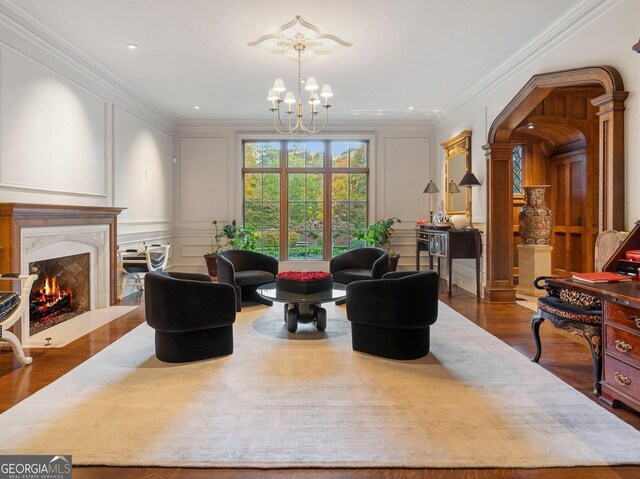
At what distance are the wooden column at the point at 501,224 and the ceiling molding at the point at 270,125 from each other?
8.46 feet

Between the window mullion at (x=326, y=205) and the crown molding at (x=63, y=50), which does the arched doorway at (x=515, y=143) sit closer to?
the window mullion at (x=326, y=205)

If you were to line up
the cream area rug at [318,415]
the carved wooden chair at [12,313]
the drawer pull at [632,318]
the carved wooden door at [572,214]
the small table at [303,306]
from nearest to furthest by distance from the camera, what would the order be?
the cream area rug at [318,415]
the drawer pull at [632,318]
the carved wooden chair at [12,313]
the small table at [303,306]
the carved wooden door at [572,214]

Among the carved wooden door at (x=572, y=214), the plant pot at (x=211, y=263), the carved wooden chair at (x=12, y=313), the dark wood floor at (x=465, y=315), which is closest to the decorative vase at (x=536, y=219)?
the carved wooden door at (x=572, y=214)

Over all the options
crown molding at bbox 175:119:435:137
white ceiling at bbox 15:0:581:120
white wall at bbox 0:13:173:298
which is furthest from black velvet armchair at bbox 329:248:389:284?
crown molding at bbox 175:119:435:137

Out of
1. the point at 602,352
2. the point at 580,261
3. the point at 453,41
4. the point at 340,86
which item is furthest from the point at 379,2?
the point at 580,261

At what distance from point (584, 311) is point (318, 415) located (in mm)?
1855

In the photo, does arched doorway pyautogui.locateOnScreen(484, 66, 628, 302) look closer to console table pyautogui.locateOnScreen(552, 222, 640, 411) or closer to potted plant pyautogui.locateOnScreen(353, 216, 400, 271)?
console table pyautogui.locateOnScreen(552, 222, 640, 411)

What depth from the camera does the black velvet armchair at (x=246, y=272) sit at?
5.04 meters

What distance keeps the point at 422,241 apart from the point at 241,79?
374 centimetres

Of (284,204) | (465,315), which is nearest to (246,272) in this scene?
(465,315)

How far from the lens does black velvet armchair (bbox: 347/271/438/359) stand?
327cm

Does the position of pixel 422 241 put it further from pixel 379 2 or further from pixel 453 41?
pixel 379 2

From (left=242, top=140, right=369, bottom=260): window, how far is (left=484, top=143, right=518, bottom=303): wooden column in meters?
2.95

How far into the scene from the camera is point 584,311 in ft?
9.21
